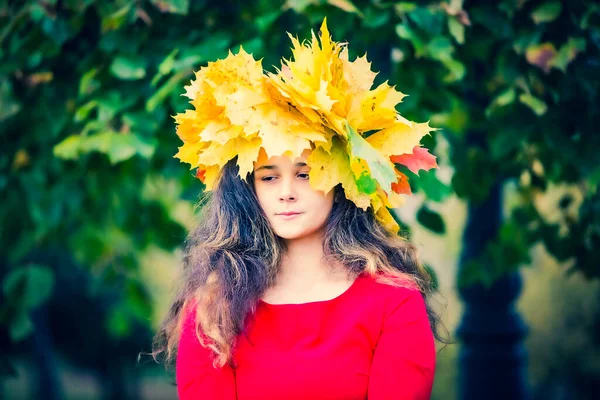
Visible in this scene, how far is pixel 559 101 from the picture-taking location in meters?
2.96

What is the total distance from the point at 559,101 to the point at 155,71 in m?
1.64

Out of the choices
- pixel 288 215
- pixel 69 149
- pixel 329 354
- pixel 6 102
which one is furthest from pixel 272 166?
pixel 6 102

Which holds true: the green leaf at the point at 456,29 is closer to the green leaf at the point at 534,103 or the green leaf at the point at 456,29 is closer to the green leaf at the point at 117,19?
the green leaf at the point at 534,103

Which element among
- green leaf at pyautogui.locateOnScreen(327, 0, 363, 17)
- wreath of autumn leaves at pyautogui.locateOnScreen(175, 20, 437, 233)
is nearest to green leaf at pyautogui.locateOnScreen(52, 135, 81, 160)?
wreath of autumn leaves at pyautogui.locateOnScreen(175, 20, 437, 233)

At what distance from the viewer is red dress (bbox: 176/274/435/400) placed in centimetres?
179

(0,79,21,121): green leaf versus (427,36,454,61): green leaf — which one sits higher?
(427,36,454,61): green leaf

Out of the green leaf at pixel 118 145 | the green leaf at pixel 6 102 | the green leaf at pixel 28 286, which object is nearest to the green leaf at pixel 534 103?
the green leaf at pixel 118 145

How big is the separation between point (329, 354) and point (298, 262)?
28 centimetres

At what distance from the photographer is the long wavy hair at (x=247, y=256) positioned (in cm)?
188

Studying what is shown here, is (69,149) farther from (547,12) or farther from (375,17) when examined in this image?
(547,12)

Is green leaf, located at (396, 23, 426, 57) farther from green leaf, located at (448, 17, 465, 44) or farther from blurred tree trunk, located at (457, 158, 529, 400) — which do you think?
Result: blurred tree trunk, located at (457, 158, 529, 400)

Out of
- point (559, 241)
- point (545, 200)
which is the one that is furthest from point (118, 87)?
point (545, 200)

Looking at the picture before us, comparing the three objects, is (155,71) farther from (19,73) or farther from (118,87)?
(19,73)

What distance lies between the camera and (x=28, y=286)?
10.8 ft
